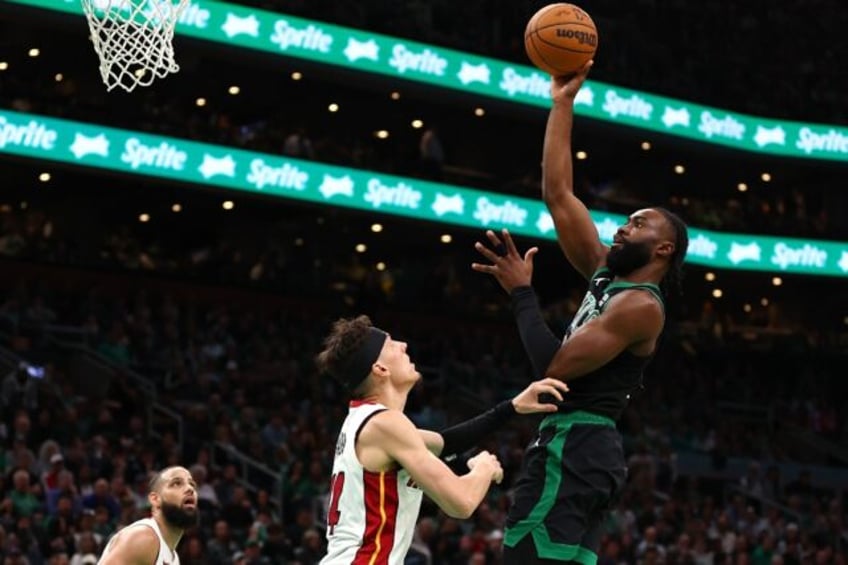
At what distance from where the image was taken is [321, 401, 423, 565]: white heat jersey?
5762 mm

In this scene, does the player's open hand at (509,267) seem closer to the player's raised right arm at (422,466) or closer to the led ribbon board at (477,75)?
the player's raised right arm at (422,466)

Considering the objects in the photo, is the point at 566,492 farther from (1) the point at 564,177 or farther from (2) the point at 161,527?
(2) the point at 161,527

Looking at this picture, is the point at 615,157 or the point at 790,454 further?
the point at 615,157

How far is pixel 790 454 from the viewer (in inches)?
1096

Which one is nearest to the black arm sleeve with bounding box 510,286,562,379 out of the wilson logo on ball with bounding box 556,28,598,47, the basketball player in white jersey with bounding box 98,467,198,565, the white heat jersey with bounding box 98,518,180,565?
the wilson logo on ball with bounding box 556,28,598,47

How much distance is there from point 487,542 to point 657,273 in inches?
458

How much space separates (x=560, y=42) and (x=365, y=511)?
202 cm

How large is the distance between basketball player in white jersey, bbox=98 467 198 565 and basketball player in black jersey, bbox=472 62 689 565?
2627 mm

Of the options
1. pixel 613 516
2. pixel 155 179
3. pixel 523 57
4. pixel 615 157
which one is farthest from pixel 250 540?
pixel 615 157

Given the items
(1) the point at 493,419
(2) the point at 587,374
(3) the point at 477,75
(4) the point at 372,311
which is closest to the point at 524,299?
(2) the point at 587,374

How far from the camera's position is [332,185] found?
2417 cm

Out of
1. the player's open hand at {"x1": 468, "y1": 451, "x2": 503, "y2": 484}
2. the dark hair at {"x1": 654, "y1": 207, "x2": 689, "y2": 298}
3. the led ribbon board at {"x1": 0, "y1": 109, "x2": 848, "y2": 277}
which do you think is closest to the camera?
the player's open hand at {"x1": 468, "y1": 451, "x2": 503, "y2": 484}

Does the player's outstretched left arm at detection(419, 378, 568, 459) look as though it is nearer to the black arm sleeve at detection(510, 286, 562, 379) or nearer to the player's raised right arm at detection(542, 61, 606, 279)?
the black arm sleeve at detection(510, 286, 562, 379)

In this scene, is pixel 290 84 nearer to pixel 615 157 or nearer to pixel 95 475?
pixel 615 157
